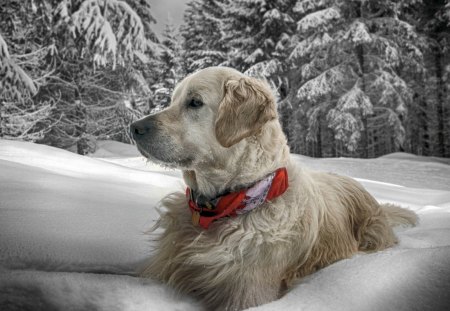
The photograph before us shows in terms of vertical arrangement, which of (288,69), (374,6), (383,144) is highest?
(374,6)

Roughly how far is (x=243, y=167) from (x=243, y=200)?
20cm

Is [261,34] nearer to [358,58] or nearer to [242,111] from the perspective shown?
[358,58]

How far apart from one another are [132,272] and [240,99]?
44.1 inches

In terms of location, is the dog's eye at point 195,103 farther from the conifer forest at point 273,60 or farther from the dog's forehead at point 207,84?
the conifer forest at point 273,60

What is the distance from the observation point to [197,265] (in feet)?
5.78

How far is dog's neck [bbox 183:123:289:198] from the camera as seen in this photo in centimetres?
193

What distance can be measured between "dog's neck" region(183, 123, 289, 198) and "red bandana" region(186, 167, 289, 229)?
0.18 feet

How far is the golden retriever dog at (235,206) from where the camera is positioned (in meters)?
1.69

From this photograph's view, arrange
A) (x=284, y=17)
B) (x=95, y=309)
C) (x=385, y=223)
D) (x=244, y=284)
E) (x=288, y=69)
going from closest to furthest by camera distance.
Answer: (x=95, y=309) < (x=244, y=284) < (x=385, y=223) < (x=284, y=17) < (x=288, y=69)

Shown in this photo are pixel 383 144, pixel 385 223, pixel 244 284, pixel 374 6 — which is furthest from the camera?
pixel 383 144

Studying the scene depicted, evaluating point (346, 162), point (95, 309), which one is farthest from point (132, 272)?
point (346, 162)

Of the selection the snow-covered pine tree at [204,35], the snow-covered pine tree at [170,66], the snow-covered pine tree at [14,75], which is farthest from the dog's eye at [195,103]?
the snow-covered pine tree at [170,66]

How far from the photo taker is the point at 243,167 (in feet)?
6.36

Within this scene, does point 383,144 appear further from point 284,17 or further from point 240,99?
point 240,99
